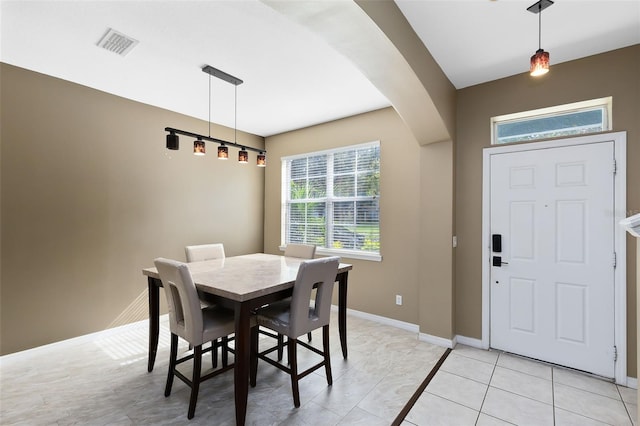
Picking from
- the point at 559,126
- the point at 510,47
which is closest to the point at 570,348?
the point at 559,126

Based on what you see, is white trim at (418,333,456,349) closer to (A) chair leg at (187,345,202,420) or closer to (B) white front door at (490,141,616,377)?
(B) white front door at (490,141,616,377)

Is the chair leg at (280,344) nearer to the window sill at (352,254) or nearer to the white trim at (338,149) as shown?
the window sill at (352,254)

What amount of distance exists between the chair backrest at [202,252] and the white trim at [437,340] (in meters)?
2.49

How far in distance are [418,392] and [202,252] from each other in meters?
2.49

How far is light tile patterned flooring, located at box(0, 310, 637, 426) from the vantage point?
6.49 feet

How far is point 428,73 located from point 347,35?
3.47ft

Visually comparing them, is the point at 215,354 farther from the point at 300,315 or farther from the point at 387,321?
the point at 387,321

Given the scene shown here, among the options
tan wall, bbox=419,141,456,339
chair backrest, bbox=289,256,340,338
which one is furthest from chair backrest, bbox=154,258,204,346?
tan wall, bbox=419,141,456,339

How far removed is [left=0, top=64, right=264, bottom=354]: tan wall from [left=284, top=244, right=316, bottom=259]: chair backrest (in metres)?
1.58

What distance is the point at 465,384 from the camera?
2381 mm

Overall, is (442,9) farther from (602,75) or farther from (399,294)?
(399,294)

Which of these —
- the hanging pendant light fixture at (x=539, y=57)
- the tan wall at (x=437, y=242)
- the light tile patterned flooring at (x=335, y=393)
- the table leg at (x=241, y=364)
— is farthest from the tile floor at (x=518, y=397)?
the hanging pendant light fixture at (x=539, y=57)

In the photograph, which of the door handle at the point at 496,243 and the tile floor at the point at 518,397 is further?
the door handle at the point at 496,243

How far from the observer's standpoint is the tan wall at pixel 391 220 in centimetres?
353
